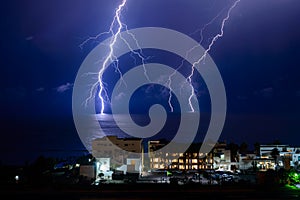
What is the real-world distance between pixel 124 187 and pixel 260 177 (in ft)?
19.3

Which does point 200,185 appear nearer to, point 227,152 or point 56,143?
point 227,152

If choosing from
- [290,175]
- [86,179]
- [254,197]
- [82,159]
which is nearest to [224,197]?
[254,197]

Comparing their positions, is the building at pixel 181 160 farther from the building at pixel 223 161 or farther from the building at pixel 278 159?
the building at pixel 278 159

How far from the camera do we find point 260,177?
1300 centimetres

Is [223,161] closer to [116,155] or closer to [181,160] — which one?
[181,160]

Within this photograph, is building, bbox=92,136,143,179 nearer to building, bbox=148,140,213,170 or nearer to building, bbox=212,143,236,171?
building, bbox=148,140,213,170

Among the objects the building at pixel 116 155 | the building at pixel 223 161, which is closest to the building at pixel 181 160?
the building at pixel 223 161

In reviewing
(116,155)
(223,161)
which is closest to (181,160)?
(223,161)

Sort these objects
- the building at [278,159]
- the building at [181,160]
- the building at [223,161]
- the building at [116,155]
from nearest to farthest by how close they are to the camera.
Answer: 1. the building at [116,155]
2. the building at [278,159]
3. the building at [223,161]
4. the building at [181,160]

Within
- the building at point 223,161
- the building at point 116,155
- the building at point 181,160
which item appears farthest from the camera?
the building at point 181,160

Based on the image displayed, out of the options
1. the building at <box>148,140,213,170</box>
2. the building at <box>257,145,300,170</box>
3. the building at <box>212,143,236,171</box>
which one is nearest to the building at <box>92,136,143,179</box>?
the building at <box>148,140,213,170</box>

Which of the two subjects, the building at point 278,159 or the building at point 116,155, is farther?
the building at point 278,159

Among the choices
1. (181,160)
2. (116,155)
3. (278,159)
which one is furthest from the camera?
(181,160)

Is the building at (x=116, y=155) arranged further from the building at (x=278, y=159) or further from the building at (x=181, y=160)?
the building at (x=278, y=159)
